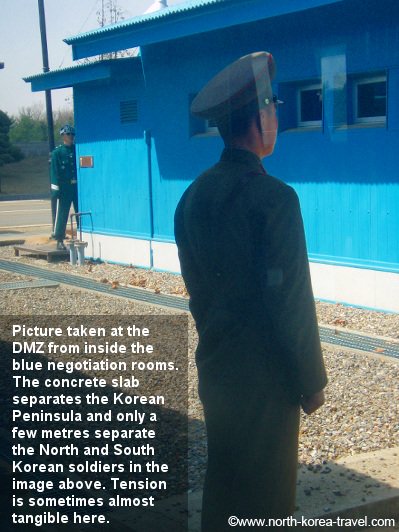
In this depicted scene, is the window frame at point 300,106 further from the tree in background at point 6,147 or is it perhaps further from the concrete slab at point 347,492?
the tree in background at point 6,147

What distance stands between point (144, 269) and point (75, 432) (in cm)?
773

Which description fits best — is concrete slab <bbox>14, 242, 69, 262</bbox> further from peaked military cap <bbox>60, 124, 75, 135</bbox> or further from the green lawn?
the green lawn

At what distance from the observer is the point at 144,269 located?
13.1 metres

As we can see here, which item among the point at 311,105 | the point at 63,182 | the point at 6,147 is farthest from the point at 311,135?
the point at 6,147

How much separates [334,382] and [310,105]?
4.47m

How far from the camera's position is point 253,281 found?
287cm

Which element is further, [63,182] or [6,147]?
[6,147]

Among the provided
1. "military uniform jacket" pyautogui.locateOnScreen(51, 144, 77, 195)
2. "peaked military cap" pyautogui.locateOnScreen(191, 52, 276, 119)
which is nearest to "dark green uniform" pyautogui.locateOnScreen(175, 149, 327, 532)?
"peaked military cap" pyautogui.locateOnScreen(191, 52, 276, 119)

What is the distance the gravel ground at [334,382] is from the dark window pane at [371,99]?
7.07 feet

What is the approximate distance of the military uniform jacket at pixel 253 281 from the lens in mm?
2820

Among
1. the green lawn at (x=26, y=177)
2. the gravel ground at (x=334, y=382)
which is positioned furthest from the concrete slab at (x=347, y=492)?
the green lawn at (x=26, y=177)

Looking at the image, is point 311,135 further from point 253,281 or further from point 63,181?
point 253,281

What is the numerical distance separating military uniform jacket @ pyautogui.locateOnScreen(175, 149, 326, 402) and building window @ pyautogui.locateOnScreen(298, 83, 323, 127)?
7.23m

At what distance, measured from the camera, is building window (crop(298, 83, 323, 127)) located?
10.0 m
